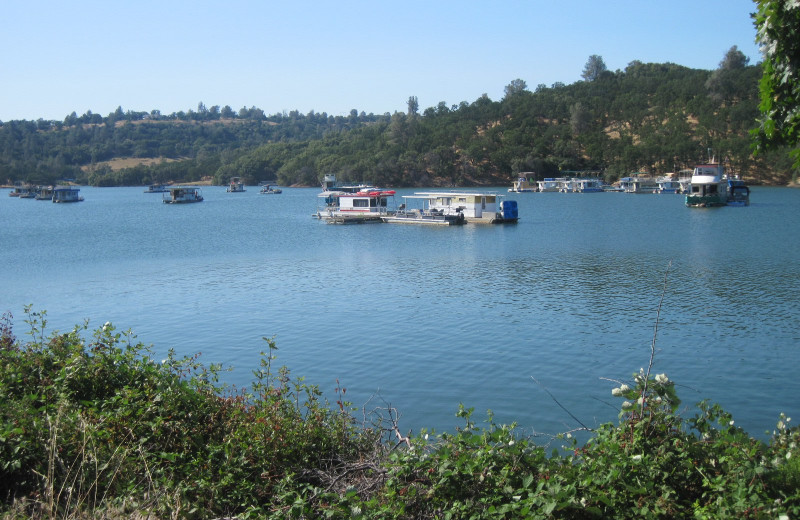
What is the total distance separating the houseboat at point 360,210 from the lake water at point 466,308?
11.4 m

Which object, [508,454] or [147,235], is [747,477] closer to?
[508,454]

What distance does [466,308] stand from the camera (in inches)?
907

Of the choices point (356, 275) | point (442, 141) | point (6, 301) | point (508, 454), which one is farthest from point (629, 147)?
point (508, 454)

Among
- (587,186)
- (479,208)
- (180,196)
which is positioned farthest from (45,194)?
(587,186)

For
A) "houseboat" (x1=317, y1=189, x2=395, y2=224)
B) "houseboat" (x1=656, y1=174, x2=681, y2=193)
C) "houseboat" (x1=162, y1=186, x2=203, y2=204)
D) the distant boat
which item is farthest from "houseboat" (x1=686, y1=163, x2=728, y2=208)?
"houseboat" (x1=162, y1=186, x2=203, y2=204)

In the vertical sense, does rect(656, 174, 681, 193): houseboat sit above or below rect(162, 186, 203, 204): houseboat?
above

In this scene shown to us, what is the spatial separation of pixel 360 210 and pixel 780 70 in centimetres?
5846

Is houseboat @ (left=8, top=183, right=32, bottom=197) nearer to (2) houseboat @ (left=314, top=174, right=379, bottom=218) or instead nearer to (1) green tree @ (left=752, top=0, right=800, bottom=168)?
(2) houseboat @ (left=314, top=174, right=379, bottom=218)

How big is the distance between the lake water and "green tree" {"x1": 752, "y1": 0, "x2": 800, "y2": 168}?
268 cm

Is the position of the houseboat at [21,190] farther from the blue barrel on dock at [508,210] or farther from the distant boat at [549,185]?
the blue barrel on dock at [508,210]

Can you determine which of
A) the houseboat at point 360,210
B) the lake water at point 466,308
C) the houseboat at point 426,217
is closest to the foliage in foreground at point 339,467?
the lake water at point 466,308

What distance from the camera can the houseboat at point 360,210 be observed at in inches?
2498

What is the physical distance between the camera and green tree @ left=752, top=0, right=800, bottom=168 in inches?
281

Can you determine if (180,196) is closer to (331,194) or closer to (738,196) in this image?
(331,194)
